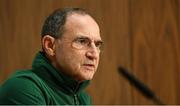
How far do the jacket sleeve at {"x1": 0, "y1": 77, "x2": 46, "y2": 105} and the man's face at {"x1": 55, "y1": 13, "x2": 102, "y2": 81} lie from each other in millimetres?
260

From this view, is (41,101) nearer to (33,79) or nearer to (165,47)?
(33,79)

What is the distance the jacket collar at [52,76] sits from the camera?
196 centimetres

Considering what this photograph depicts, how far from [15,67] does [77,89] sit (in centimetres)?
137

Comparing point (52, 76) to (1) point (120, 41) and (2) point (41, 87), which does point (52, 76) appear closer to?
(2) point (41, 87)

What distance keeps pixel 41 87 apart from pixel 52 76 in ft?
0.41

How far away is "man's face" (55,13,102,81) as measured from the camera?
2.02 m

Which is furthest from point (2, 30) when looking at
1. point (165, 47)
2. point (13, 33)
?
point (165, 47)

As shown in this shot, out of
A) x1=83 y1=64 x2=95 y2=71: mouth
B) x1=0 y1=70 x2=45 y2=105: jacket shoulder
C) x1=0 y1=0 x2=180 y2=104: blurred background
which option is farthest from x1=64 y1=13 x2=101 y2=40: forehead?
x1=0 y1=0 x2=180 y2=104: blurred background

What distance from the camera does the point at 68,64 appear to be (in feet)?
6.72

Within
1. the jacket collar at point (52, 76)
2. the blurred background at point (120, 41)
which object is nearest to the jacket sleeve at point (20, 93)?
the jacket collar at point (52, 76)

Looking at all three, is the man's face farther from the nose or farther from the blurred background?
the blurred background

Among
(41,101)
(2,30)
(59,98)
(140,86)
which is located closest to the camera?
(140,86)

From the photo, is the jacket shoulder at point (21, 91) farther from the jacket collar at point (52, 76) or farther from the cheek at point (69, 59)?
the cheek at point (69, 59)

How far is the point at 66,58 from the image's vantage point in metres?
2.05
